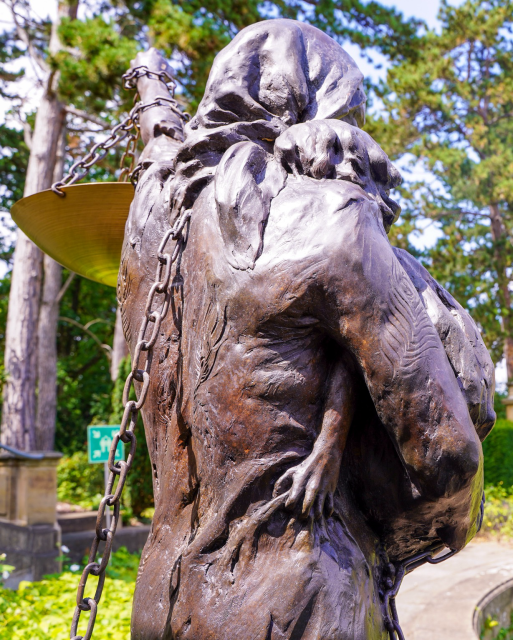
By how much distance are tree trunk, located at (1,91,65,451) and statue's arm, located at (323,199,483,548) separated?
827 cm

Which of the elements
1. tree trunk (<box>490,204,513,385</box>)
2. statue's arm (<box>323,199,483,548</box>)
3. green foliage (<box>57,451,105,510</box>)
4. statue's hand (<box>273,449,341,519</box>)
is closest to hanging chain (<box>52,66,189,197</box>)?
statue's arm (<box>323,199,483,548</box>)

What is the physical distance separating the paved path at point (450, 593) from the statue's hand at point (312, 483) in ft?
11.7

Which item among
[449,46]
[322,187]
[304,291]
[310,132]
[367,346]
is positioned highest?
[449,46]

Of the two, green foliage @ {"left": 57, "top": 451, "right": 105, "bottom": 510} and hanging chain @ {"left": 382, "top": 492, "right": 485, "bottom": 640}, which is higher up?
hanging chain @ {"left": 382, "top": 492, "right": 485, "bottom": 640}

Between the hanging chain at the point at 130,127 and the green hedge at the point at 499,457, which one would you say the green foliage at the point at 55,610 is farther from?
the green hedge at the point at 499,457

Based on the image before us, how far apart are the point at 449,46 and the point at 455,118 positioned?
179cm

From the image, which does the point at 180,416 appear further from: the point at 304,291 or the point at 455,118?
→ the point at 455,118

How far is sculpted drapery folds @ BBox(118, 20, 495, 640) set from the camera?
1244 millimetres

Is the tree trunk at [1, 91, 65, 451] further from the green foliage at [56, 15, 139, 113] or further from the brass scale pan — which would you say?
the brass scale pan

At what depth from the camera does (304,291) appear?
49.9 inches

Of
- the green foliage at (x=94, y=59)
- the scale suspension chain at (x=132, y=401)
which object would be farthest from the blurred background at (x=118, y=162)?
the scale suspension chain at (x=132, y=401)

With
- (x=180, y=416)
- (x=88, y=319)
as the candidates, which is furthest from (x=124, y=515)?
(x=88, y=319)

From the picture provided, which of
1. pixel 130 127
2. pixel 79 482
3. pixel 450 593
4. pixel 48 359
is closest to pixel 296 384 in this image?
pixel 130 127

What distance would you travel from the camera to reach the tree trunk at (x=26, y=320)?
28.8ft
